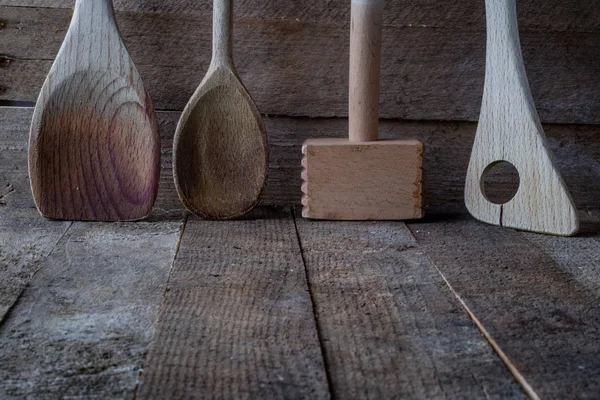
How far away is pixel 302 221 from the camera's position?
1063 mm

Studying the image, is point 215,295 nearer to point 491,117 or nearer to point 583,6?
point 491,117

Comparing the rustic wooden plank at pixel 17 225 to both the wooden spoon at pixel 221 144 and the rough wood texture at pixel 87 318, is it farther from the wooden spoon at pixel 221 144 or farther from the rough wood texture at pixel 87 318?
the wooden spoon at pixel 221 144

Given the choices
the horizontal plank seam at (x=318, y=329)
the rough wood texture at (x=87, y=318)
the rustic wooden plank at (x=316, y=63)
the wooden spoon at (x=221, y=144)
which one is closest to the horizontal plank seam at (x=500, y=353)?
the horizontal plank seam at (x=318, y=329)

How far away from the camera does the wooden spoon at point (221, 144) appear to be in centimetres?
104

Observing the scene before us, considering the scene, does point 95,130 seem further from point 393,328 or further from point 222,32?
point 393,328

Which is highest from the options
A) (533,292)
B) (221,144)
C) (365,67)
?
(365,67)

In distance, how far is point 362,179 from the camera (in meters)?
1.02

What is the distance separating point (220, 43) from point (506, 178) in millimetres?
500

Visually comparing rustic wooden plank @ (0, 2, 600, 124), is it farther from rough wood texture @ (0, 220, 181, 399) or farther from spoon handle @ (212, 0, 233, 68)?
rough wood texture @ (0, 220, 181, 399)

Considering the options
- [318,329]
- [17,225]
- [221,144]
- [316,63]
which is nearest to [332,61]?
[316,63]

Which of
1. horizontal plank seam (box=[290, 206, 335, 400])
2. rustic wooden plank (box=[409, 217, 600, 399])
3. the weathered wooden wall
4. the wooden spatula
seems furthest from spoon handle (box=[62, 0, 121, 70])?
rustic wooden plank (box=[409, 217, 600, 399])

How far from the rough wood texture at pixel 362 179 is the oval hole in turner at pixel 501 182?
22 cm

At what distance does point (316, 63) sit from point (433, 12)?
0.19 m

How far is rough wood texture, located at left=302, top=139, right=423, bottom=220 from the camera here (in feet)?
3.30
